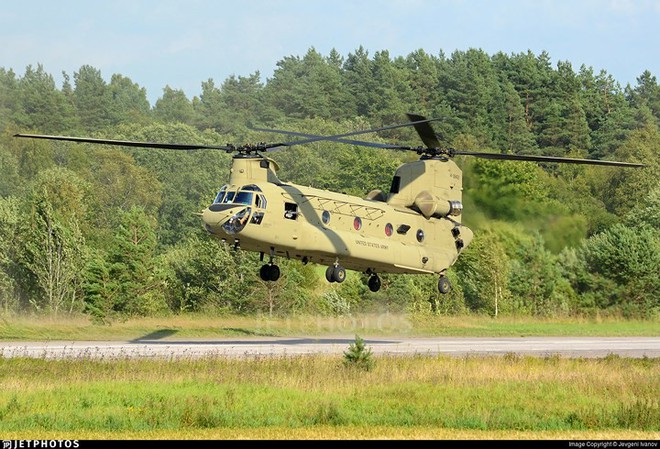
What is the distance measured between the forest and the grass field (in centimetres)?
1879

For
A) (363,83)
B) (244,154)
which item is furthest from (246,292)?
(363,83)

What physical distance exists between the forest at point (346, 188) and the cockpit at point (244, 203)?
54.3 feet

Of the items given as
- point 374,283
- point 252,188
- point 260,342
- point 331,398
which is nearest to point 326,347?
point 374,283

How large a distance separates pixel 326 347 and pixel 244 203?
850 centimetres

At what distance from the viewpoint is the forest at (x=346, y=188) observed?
52969mm

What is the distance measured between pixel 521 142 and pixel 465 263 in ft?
202

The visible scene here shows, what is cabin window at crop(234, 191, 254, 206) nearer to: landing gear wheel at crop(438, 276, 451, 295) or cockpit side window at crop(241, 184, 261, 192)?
cockpit side window at crop(241, 184, 261, 192)

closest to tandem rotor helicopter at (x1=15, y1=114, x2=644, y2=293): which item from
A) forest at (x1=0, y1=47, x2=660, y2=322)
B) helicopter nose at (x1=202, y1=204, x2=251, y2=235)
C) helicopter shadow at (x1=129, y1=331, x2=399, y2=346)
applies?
helicopter nose at (x1=202, y1=204, x2=251, y2=235)

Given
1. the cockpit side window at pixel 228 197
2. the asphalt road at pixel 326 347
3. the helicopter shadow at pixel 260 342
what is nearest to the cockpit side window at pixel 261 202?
the cockpit side window at pixel 228 197

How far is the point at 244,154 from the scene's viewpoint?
33.0 metres

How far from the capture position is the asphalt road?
111 ft

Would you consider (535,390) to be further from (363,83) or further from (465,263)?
(363,83)

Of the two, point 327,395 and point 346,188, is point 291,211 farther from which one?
point 346,188

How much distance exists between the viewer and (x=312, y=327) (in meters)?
48.7
